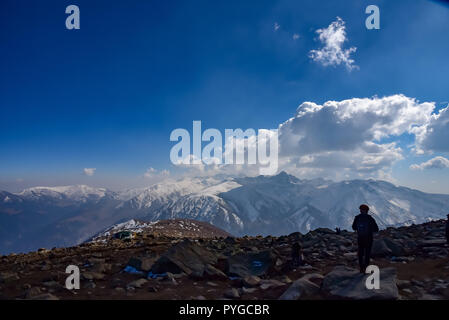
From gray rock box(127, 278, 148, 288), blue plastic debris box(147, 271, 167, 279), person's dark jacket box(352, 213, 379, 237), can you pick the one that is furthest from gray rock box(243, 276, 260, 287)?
person's dark jacket box(352, 213, 379, 237)

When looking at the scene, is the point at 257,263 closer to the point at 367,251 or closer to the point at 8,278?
the point at 367,251

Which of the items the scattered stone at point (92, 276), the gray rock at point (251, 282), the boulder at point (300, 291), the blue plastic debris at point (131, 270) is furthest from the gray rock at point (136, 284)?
the boulder at point (300, 291)

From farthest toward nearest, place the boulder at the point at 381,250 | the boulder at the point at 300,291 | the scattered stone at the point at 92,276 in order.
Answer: the boulder at the point at 381,250, the scattered stone at the point at 92,276, the boulder at the point at 300,291

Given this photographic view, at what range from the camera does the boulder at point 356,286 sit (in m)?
8.97

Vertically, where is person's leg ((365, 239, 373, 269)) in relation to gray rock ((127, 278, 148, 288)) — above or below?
above

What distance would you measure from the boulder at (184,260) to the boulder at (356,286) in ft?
19.8

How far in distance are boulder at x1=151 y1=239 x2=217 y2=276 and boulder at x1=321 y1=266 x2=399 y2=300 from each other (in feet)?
19.8

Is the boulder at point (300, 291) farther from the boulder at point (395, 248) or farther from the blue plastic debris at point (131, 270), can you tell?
the boulder at point (395, 248)

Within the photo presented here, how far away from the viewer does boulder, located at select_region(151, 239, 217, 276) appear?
528 inches

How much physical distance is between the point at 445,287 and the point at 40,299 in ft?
48.9

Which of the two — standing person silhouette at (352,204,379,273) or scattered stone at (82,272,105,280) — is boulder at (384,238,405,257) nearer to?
standing person silhouette at (352,204,379,273)
